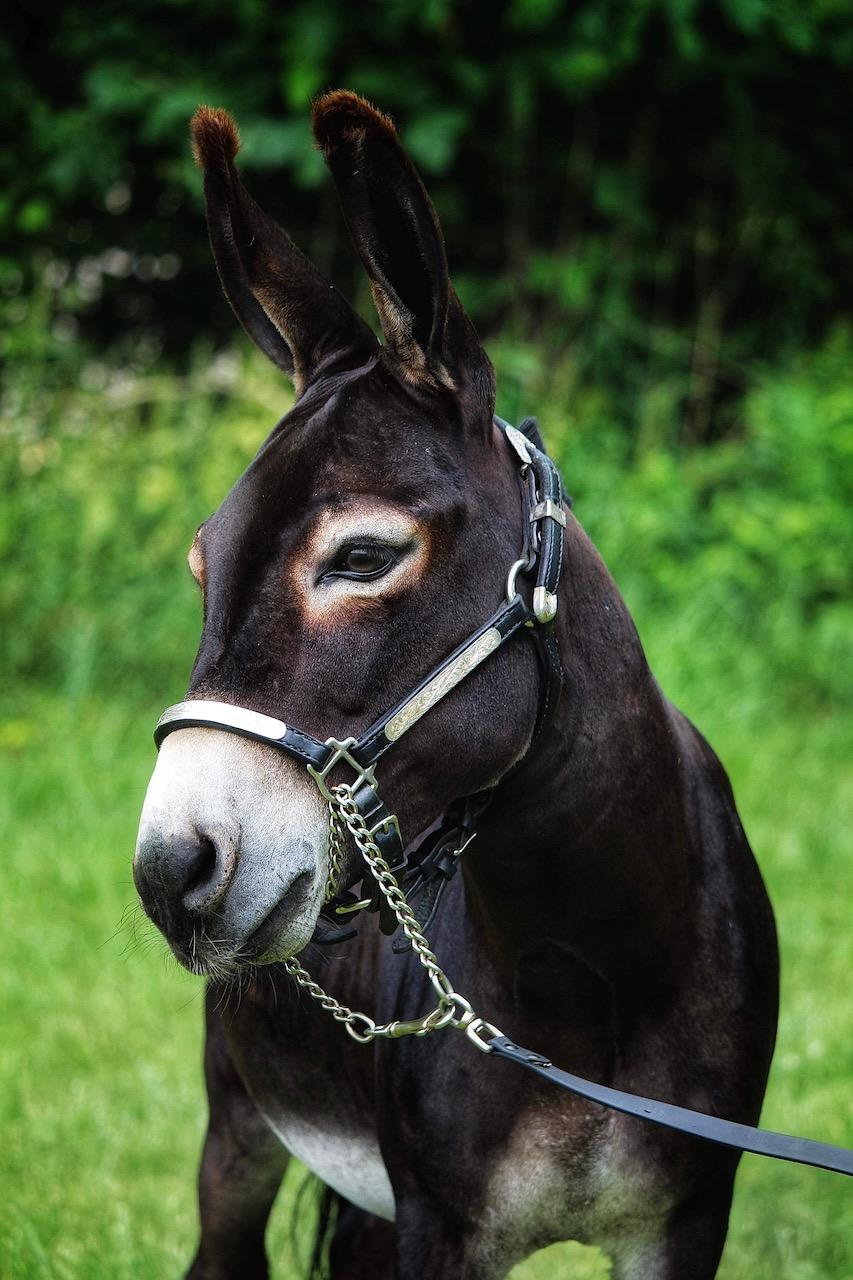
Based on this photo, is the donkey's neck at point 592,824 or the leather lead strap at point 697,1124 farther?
the donkey's neck at point 592,824

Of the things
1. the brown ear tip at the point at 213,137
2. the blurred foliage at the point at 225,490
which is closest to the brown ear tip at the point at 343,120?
the brown ear tip at the point at 213,137

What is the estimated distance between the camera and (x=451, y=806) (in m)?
1.74

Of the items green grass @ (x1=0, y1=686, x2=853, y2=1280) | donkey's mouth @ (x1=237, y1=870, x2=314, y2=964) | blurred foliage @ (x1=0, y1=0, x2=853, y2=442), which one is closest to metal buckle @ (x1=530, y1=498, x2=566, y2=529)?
donkey's mouth @ (x1=237, y1=870, x2=314, y2=964)

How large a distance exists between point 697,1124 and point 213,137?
1.42 meters

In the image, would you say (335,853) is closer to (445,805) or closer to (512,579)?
(445,805)

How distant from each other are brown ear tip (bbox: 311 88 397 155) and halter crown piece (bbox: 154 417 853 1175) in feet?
1.52

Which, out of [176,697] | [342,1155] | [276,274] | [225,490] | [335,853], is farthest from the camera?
[225,490]

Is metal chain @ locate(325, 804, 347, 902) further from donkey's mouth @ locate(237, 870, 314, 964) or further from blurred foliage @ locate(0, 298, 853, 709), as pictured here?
blurred foliage @ locate(0, 298, 853, 709)

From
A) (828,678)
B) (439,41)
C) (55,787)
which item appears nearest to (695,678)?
(828,678)

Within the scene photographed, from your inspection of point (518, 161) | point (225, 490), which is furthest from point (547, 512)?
point (518, 161)

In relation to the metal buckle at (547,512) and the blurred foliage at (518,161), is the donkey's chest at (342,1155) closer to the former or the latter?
the metal buckle at (547,512)

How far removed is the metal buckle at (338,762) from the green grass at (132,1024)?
1.77 feet

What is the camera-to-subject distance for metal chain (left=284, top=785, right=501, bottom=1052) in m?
1.55

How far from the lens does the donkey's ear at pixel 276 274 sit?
5.64ft
